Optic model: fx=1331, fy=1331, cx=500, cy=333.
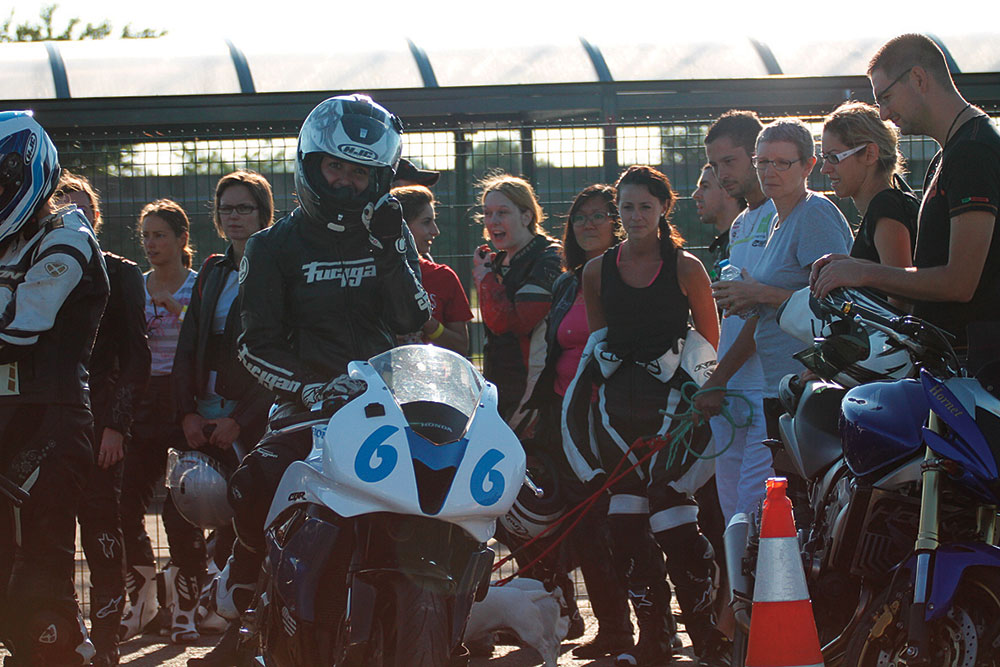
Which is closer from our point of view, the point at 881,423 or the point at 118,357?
the point at 881,423

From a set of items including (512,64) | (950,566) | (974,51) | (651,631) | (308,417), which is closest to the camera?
(950,566)

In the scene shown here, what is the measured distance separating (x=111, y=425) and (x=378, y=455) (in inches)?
106

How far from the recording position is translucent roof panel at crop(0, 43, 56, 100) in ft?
29.5

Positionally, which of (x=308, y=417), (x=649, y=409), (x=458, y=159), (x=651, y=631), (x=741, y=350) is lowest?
(x=651, y=631)

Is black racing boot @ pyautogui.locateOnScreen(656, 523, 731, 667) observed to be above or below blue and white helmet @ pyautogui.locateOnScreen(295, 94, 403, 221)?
below

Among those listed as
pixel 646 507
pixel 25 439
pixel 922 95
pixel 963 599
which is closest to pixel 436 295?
pixel 646 507

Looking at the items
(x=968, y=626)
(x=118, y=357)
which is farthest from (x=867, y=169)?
(x=118, y=357)

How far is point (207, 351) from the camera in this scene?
5.90m

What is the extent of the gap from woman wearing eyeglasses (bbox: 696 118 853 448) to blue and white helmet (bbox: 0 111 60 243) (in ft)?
7.80

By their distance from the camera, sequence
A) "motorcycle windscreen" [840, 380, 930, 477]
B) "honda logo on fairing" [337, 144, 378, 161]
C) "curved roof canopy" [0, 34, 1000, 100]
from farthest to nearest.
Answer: "curved roof canopy" [0, 34, 1000, 100], "honda logo on fairing" [337, 144, 378, 161], "motorcycle windscreen" [840, 380, 930, 477]

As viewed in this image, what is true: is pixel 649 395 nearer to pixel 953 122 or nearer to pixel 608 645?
pixel 608 645

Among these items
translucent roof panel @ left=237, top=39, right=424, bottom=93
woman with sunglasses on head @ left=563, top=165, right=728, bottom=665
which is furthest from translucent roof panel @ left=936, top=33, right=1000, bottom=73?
woman with sunglasses on head @ left=563, top=165, right=728, bottom=665

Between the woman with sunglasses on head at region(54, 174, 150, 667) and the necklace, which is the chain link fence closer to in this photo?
the woman with sunglasses on head at region(54, 174, 150, 667)

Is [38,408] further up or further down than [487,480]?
further up
